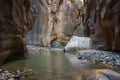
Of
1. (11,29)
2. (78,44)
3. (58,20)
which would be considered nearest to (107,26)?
(78,44)

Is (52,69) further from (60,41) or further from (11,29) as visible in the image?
(60,41)

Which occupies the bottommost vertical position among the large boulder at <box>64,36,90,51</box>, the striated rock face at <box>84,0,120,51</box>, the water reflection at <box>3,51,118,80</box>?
the water reflection at <box>3,51,118,80</box>

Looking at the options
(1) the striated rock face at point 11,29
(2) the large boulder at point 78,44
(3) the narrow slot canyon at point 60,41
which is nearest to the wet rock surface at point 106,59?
(3) the narrow slot canyon at point 60,41

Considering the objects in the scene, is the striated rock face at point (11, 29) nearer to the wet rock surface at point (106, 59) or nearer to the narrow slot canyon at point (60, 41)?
the narrow slot canyon at point (60, 41)


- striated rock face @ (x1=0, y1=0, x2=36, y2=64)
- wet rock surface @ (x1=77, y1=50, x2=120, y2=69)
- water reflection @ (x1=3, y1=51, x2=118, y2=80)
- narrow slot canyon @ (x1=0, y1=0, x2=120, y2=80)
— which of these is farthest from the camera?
wet rock surface @ (x1=77, y1=50, x2=120, y2=69)

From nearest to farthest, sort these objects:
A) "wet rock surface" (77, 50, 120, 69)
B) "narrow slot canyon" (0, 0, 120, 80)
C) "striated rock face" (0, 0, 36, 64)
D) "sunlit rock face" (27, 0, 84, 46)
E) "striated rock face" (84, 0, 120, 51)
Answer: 1. "narrow slot canyon" (0, 0, 120, 80)
2. "striated rock face" (0, 0, 36, 64)
3. "wet rock surface" (77, 50, 120, 69)
4. "striated rock face" (84, 0, 120, 51)
5. "sunlit rock face" (27, 0, 84, 46)

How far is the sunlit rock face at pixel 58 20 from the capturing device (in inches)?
1162

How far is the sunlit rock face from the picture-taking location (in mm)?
29527

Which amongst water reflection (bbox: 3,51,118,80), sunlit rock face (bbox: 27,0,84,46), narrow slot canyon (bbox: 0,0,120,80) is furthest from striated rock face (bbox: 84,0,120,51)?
sunlit rock face (bbox: 27,0,84,46)

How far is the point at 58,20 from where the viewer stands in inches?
1441

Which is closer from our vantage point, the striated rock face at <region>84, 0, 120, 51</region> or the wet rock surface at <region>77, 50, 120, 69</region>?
the wet rock surface at <region>77, 50, 120, 69</region>

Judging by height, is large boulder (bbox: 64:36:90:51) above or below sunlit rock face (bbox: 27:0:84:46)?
below

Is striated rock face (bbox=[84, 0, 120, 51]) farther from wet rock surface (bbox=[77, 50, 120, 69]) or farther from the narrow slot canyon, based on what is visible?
wet rock surface (bbox=[77, 50, 120, 69])

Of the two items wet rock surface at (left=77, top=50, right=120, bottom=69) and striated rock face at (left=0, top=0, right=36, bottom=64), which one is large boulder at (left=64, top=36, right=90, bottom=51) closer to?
wet rock surface at (left=77, top=50, right=120, bottom=69)
